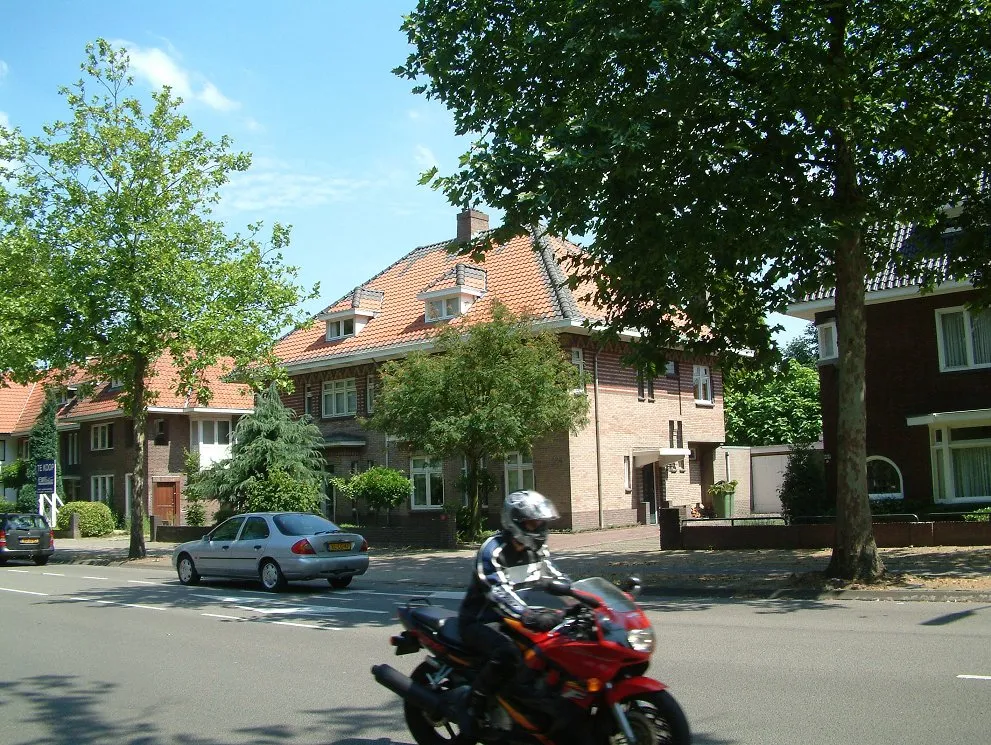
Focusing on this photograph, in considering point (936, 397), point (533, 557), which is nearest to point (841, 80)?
point (533, 557)

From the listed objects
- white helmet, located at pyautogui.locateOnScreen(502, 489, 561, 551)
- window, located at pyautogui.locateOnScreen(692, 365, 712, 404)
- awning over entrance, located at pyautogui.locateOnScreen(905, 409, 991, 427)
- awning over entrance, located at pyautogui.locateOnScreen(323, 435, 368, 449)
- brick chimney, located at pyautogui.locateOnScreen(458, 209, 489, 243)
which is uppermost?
brick chimney, located at pyautogui.locateOnScreen(458, 209, 489, 243)

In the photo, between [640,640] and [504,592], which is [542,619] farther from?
[640,640]

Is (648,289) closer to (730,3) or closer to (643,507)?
(730,3)

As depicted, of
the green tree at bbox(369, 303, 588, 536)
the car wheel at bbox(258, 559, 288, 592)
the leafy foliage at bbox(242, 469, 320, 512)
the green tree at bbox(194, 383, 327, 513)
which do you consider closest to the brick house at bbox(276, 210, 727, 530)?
the green tree at bbox(369, 303, 588, 536)

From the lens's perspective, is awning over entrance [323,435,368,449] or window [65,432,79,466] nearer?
awning over entrance [323,435,368,449]

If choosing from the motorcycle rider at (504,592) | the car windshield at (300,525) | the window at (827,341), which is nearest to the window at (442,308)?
the window at (827,341)

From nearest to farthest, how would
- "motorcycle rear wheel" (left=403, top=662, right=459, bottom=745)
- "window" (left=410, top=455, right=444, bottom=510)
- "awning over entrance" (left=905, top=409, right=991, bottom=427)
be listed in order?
1. "motorcycle rear wheel" (left=403, top=662, right=459, bottom=745)
2. "awning over entrance" (left=905, top=409, right=991, bottom=427)
3. "window" (left=410, top=455, right=444, bottom=510)

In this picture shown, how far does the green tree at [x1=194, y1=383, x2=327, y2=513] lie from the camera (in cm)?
3020

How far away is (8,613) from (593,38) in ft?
40.5

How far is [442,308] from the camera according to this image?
34781 millimetres

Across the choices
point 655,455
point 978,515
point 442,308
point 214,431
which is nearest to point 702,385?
point 655,455

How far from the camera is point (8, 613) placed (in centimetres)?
1480

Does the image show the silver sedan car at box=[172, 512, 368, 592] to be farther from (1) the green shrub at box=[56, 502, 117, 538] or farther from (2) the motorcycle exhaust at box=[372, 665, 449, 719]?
(1) the green shrub at box=[56, 502, 117, 538]

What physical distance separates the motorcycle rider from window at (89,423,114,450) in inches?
1803
